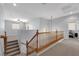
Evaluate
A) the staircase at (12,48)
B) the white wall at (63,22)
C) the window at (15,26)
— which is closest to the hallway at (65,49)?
the white wall at (63,22)

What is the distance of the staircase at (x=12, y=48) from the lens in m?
1.65

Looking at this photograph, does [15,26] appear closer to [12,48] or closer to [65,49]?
[12,48]

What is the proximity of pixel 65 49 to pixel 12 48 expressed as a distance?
0.89 m

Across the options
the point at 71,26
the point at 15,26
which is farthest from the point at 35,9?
the point at 71,26

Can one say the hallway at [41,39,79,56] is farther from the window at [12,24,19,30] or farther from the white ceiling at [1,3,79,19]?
the window at [12,24,19,30]

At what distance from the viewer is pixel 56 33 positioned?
5.85 feet

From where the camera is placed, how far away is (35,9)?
1.71 meters

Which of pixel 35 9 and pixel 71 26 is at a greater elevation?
pixel 35 9

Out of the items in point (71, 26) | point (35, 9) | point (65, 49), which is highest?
point (35, 9)

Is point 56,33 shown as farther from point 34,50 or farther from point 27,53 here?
point 27,53

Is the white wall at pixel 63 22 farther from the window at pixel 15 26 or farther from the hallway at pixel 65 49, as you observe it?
the window at pixel 15 26

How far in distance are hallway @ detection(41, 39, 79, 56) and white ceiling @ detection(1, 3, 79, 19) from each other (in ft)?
1.71

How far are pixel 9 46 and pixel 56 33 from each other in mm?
844

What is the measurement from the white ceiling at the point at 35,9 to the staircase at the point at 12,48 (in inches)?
17.4
